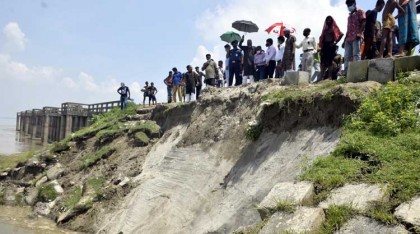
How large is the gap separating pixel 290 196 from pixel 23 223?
382 inches

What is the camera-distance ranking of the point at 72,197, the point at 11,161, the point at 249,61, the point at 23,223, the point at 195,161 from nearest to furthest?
the point at 195,161 < the point at 23,223 < the point at 72,197 < the point at 249,61 < the point at 11,161

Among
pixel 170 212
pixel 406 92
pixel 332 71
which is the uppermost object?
pixel 332 71

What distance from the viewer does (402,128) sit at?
6828 millimetres

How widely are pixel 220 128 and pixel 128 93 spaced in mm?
11099

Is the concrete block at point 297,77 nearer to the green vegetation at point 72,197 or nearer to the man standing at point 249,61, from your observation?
the man standing at point 249,61

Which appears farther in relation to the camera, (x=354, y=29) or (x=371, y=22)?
(x=354, y=29)

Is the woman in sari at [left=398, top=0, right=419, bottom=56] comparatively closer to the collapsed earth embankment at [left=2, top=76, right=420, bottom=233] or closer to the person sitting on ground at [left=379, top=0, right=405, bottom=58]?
the person sitting on ground at [left=379, top=0, right=405, bottom=58]

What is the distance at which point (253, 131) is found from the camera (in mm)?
10000

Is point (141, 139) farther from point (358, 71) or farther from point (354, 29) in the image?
point (358, 71)

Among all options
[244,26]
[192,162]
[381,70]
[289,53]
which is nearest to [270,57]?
[289,53]

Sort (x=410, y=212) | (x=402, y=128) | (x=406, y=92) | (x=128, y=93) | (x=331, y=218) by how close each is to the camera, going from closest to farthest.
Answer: (x=410, y=212) → (x=331, y=218) → (x=402, y=128) → (x=406, y=92) → (x=128, y=93)

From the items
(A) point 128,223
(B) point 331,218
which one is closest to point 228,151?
(A) point 128,223

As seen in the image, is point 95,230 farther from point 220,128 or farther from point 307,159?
point 307,159

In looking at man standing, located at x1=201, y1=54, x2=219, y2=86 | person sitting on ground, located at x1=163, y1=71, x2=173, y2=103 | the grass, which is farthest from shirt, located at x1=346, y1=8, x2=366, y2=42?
the grass
